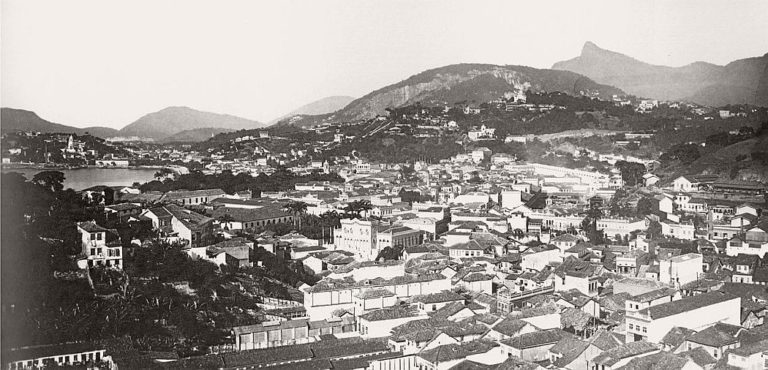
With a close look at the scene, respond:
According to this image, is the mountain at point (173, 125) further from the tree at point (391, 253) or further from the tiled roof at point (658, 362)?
the tiled roof at point (658, 362)

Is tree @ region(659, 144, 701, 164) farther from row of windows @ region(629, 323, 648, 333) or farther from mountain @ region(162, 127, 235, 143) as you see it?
mountain @ region(162, 127, 235, 143)

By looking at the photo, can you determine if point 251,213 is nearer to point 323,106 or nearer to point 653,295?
point 653,295

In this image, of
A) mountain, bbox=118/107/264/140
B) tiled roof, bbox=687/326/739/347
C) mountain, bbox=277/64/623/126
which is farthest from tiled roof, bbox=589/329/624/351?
mountain, bbox=277/64/623/126

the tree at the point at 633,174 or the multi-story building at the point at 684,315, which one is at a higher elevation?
the tree at the point at 633,174

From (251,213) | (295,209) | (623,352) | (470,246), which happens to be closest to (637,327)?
(623,352)

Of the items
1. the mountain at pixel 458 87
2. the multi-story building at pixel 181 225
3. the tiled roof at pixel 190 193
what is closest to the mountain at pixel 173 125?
the mountain at pixel 458 87

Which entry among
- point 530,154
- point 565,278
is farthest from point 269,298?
point 530,154
